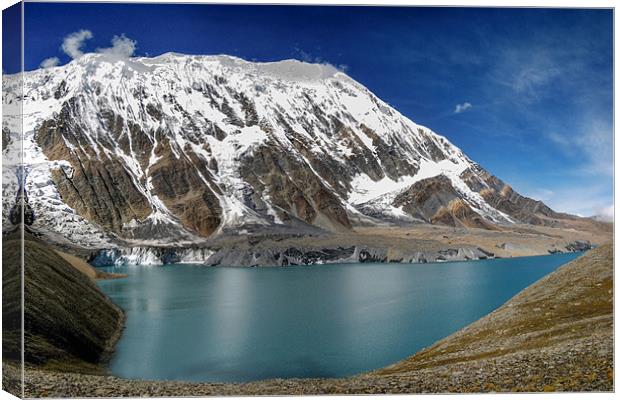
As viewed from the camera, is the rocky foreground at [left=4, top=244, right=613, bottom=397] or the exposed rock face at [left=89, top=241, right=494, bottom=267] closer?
the rocky foreground at [left=4, top=244, right=613, bottom=397]

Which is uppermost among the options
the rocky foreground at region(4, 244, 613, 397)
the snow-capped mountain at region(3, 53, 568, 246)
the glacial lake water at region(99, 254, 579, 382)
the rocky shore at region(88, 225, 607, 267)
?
the snow-capped mountain at region(3, 53, 568, 246)

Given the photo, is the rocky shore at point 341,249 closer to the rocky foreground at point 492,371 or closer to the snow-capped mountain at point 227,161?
the snow-capped mountain at point 227,161

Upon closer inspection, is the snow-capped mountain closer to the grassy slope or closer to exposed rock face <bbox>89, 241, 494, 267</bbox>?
exposed rock face <bbox>89, 241, 494, 267</bbox>

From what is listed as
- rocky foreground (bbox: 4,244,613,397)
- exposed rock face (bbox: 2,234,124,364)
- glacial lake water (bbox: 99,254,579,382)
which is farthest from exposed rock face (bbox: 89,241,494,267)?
rocky foreground (bbox: 4,244,613,397)

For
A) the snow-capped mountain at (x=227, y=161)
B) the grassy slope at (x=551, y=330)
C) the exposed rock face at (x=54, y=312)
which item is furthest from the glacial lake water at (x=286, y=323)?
the snow-capped mountain at (x=227, y=161)

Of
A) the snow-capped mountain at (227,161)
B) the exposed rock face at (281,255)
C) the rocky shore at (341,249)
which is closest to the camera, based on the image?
the snow-capped mountain at (227,161)

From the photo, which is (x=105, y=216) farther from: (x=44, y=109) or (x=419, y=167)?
(x=419, y=167)

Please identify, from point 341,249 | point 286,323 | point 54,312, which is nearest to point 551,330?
point 286,323
